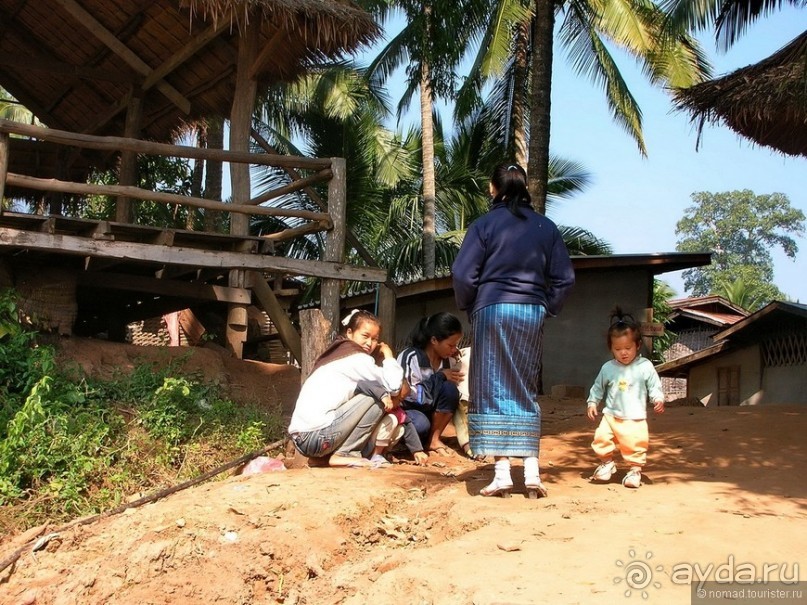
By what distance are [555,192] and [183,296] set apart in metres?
16.6

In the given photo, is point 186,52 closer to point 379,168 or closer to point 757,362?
point 757,362

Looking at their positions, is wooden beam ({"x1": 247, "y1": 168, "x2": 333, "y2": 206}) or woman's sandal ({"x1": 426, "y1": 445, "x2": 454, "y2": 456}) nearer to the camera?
woman's sandal ({"x1": 426, "y1": 445, "x2": 454, "y2": 456})

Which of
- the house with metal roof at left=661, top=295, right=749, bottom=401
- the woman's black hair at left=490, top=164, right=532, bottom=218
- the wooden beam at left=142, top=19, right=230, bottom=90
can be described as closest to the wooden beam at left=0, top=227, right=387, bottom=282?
the wooden beam at left=142, top=19, right=230, bottom=90

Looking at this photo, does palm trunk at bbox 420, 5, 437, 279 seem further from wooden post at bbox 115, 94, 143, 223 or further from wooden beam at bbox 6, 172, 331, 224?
wooden beam at bbox 6, 172, 331, 224

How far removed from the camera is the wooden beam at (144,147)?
7496 millimetres

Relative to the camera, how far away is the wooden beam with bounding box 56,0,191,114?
10.2 metres

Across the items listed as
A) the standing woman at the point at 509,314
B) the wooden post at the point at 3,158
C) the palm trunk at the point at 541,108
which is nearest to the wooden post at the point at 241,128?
the wooden post at the point at 3,158

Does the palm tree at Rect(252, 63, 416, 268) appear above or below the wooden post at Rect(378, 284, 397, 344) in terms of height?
above

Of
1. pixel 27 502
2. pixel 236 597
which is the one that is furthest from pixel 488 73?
pixel 236 597

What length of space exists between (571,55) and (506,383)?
542 inches

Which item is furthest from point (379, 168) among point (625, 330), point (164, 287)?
point (625, 330)

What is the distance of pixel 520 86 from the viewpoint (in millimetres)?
18078

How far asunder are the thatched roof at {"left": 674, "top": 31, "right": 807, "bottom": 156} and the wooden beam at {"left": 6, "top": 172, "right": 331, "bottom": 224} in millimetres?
4522

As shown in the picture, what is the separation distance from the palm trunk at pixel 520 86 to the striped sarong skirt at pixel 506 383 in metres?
12.5
